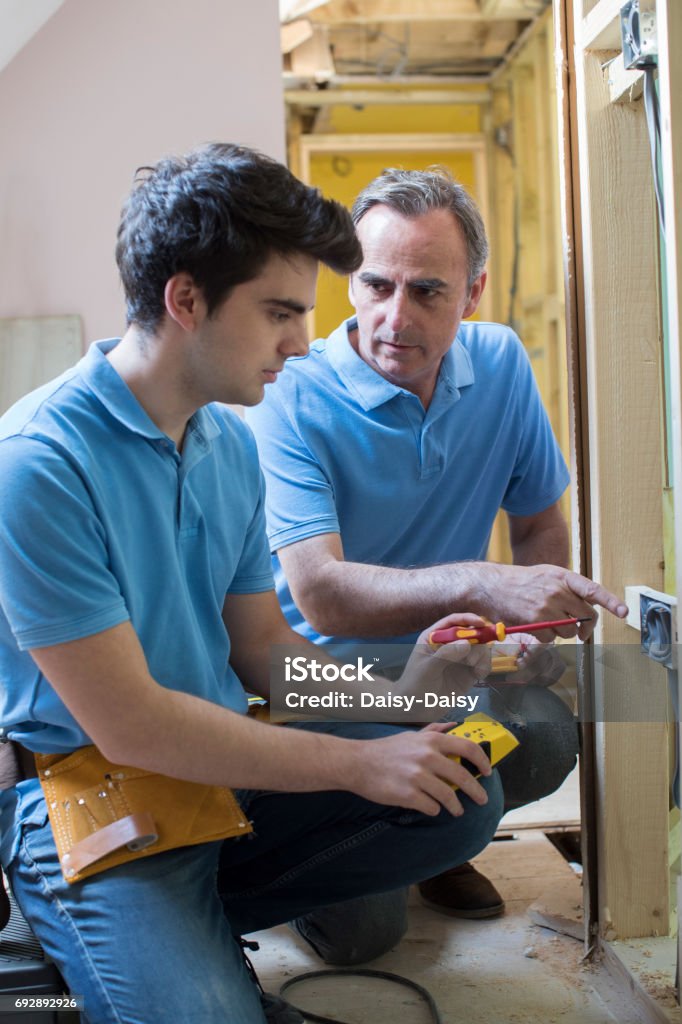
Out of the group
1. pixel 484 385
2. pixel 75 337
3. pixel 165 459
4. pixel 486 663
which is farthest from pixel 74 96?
pixel 486 663

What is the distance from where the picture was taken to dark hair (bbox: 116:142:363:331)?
1.27 metres

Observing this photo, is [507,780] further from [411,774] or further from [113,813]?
[113,813]

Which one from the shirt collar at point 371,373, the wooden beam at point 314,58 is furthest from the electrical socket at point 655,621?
the wooden beam at point 314,58

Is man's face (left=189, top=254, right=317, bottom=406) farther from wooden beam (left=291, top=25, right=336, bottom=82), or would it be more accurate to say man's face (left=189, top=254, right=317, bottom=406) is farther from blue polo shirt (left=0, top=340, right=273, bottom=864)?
wooden beam (left=291, top=25, right=336, bottom=82)

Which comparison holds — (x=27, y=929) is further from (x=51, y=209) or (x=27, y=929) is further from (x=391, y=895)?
(x=51, y=209)

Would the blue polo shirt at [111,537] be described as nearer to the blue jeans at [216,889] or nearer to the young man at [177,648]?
the young man at [177,648]

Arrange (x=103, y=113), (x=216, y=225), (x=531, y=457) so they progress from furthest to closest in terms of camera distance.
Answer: (x=103, y=113) < (x=531, y=457) < (x=216, y=225)

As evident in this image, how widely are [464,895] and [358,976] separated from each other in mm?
284

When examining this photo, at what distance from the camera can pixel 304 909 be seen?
1.46m

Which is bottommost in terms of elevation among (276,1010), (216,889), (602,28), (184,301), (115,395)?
(276,1010)

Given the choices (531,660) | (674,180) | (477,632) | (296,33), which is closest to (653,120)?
(674,180)

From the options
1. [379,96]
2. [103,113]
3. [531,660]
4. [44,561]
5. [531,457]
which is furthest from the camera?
[379,96]

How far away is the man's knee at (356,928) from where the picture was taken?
1.68 meters

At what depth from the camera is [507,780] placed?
1767 millimetres
